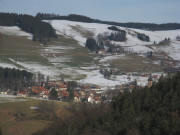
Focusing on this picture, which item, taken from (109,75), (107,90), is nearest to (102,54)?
(109,75)

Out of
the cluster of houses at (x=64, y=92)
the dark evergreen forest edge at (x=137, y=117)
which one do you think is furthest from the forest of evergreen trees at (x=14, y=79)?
the dark evergreen forest edge at (x=137, y=117)

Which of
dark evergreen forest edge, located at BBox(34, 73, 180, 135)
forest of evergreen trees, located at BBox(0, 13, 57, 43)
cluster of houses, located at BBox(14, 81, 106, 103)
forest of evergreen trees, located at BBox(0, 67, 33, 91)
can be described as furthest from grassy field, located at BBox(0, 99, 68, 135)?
forest of evergreen trees, located at BBox(0, 13, 57, 43)

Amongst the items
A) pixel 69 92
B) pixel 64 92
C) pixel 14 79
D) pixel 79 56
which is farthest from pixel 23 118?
pixel 79 56

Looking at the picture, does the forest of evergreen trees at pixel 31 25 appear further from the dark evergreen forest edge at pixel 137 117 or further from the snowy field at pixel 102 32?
the dark evergreen forest edge at pixel 137 117

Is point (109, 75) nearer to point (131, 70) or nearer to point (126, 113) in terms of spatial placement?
point (131, 70)

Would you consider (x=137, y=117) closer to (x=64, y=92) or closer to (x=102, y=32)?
(x=64, y=92)
